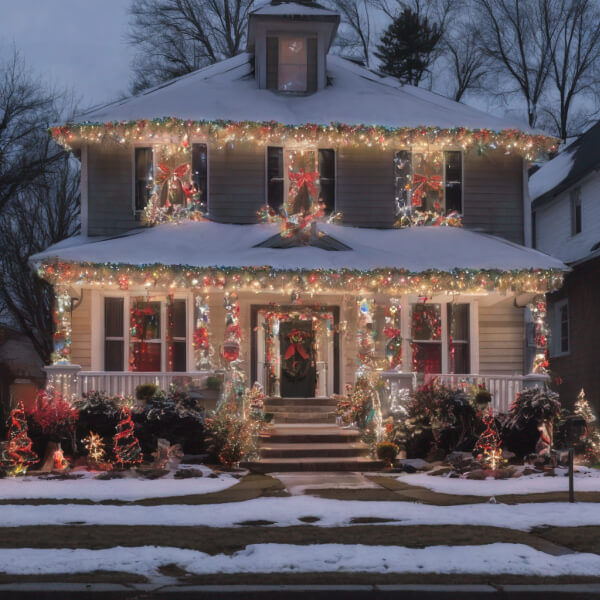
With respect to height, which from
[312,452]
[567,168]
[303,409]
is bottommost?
[312,452]

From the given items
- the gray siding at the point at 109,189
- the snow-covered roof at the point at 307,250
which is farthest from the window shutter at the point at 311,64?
the gray siding at the point at 109,189

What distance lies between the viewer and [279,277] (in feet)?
53.6

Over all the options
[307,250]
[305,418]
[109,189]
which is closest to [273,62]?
[109,189]

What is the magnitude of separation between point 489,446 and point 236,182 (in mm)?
7921

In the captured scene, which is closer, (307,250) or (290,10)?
(307,250)

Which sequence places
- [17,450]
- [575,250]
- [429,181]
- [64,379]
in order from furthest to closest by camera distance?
[575,250] → [429,181] → [64,379] → [17,450]

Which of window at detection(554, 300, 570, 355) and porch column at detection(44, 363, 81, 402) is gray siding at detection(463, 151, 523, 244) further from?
porch column at detection(44, 363, 81, 402)

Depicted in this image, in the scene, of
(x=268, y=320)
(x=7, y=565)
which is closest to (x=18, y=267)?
(x=268, y=320)

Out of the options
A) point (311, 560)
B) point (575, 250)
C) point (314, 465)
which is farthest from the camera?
point (575, 250)

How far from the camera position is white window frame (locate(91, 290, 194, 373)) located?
60.4 feet

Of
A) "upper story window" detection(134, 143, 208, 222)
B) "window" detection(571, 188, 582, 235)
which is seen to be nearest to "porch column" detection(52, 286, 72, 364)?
"upper story window" detection(134, 143, 208, 222)

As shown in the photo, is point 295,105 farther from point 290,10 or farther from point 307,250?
point 307,250

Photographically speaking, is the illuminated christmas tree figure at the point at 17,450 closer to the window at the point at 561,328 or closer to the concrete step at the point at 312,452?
the concrete step at the point at 312,452

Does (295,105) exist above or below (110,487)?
above
